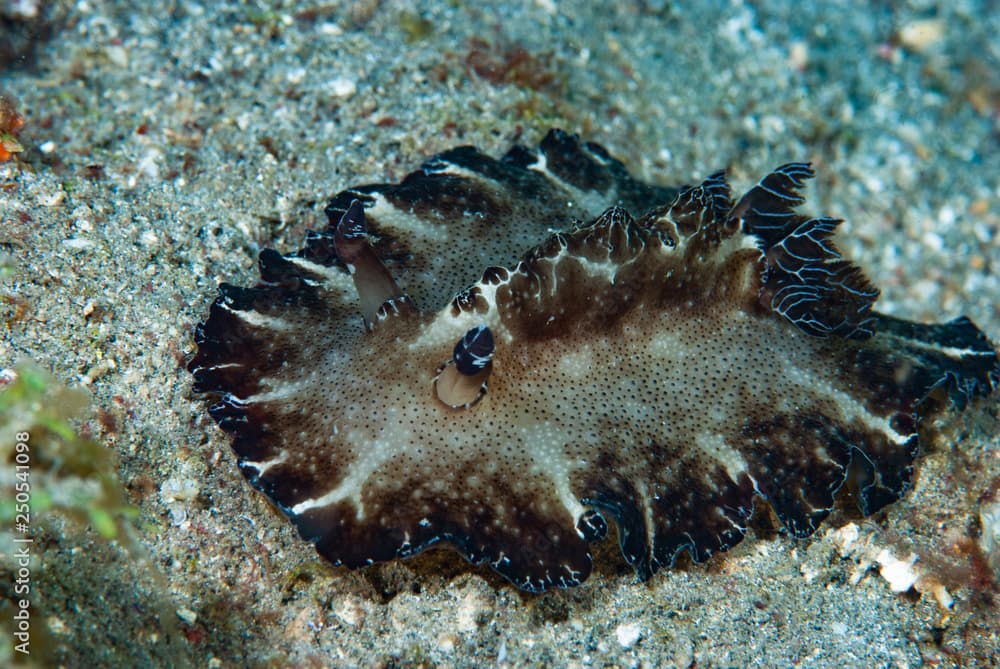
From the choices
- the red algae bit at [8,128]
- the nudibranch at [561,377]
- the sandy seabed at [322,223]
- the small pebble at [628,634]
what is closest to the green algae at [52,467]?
the sandy seabed at [322,223]

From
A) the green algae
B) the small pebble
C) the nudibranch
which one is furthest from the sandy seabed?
the nudibranch

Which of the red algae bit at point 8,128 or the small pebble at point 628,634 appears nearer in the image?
the small pebble at point 628,634

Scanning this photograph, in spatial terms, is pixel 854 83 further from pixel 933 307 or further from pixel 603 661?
pixel 603 661

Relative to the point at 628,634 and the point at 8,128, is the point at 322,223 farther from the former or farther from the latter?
the point at 628,634

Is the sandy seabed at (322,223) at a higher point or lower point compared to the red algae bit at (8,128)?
lower

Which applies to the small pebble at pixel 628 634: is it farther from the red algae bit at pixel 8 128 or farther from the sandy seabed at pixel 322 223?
the red algae bit at pixel 8 128

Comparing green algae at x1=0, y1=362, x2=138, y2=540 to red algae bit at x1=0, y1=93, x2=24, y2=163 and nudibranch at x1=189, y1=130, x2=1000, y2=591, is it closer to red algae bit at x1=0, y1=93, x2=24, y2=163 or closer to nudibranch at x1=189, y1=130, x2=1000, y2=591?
nudibranch at x1=189, y1=130, x2=1000, y2=591
